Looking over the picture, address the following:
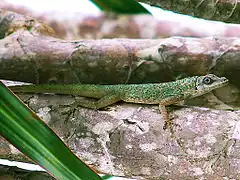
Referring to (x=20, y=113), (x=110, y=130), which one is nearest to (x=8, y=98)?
(x=20, y=113)

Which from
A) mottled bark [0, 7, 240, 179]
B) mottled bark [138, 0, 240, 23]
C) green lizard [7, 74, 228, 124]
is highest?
mottled bark [138, 0, 240, 23]

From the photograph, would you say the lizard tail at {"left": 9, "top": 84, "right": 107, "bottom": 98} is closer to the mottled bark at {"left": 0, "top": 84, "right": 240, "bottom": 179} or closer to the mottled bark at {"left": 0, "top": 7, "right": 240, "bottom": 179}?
the mottled bark at {"left": 0, "top": 7, "right": 240, "bottom": 179}

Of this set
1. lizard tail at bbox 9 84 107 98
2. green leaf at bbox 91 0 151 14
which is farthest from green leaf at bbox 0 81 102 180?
green leaf at bbox 91 0 151 14

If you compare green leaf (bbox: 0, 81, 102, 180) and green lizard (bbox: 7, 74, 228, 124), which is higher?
green leaf (bbox: 0, 81, 102, 180)

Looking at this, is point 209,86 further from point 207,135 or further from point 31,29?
point 31,29

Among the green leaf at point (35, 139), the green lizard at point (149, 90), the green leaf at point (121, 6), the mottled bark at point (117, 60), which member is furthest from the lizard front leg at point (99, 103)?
the green leaf at point (35, 139)

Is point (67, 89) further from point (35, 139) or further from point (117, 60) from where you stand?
point (35, 139)
